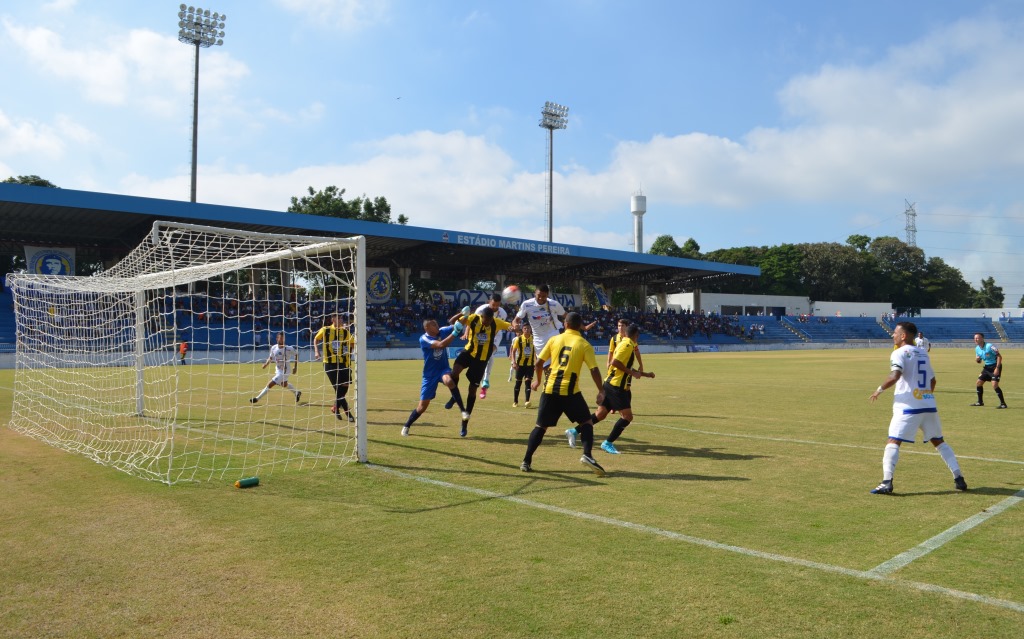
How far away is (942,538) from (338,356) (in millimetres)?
8523

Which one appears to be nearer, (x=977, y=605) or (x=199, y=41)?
(x=977, y=605)

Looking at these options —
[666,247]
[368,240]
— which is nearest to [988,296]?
[666,247]

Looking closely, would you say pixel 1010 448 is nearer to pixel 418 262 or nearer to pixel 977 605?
pixel 977 605

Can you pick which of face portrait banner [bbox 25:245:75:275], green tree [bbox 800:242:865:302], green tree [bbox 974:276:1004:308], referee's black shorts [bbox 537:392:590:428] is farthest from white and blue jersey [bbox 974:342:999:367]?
green tree [bbox 974:276:1004:308]

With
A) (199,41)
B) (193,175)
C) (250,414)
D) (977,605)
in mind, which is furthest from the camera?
(199,41)

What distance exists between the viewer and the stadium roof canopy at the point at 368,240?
32.6 m

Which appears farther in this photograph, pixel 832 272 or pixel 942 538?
pixel 832 272

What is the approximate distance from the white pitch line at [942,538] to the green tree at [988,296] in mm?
138649

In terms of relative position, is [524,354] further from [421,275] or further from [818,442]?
[421,275]

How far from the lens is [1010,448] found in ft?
31.4

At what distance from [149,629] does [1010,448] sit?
1082cm

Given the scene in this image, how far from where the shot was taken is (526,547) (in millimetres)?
5109

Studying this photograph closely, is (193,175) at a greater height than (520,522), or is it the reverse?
(193,175)

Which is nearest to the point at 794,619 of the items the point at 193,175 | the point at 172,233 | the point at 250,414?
the point at 172,233
